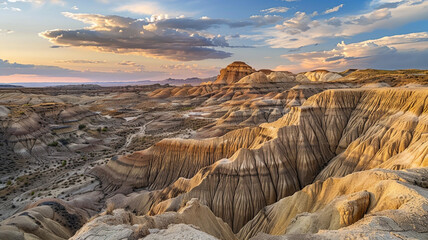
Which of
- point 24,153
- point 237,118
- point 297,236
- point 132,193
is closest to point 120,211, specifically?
point 297,236

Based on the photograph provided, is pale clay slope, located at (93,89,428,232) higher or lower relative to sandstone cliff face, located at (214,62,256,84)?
lower

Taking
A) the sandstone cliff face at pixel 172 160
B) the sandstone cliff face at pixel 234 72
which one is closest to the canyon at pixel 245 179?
the sandstone cliff face at pixel 172 160

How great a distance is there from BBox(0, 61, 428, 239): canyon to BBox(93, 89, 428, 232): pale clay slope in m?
0.14

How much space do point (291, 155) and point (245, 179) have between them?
8.02m

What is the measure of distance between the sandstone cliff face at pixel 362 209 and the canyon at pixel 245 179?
0.07 m

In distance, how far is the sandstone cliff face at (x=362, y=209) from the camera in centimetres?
947

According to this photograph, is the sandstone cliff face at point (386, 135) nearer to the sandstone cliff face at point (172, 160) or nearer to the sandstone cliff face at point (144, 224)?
the sandstone cliff face at point (172, 160)

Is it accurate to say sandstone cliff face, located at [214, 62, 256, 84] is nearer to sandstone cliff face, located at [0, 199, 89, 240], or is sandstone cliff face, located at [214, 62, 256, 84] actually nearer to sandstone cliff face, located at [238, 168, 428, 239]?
sandstone cliff face, located at [0, 199, 89, 240]

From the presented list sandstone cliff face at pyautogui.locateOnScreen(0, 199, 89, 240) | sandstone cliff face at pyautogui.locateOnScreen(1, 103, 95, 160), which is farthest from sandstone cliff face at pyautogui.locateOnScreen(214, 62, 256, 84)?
sandstone cliff face at pyautogui.locateOnScreen(0, 199, 89, 240)

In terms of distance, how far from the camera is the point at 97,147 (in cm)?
5800

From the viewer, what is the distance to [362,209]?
12.5 metres

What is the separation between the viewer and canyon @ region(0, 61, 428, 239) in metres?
11.9

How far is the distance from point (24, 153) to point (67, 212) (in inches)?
1308

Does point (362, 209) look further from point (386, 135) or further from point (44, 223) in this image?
point (44, 223)
